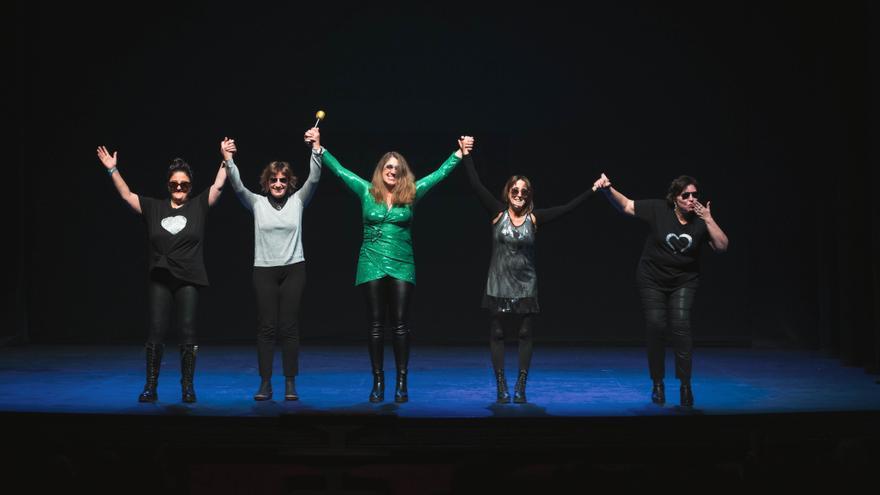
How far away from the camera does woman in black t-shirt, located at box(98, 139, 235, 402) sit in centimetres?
522

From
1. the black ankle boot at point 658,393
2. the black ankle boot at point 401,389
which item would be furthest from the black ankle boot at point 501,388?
the black ankle boot at point 658,393

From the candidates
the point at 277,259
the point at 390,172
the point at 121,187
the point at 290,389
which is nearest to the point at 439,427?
the point at 290,389

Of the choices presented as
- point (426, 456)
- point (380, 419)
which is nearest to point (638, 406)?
point (426, 456)

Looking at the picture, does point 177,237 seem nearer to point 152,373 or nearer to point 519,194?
point 152,373

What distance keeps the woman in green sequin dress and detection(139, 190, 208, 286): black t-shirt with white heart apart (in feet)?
2.68

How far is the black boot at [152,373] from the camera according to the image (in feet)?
17.2

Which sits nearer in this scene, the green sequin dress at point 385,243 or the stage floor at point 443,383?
the stage floor at point 443,383

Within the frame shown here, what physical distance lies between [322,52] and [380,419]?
16.4ft

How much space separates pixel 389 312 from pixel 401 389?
0.39 metres

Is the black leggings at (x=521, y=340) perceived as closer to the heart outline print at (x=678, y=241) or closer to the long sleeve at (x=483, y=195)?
the long sleeve at (x=483, y=195)

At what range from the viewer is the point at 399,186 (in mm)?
5285

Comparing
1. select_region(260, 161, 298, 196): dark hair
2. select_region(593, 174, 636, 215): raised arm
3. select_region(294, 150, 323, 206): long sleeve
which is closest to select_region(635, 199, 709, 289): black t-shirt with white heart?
select_region(593, 174, 636, 215): raised arm

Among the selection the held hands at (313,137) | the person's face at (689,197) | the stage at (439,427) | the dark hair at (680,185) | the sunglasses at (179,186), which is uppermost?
the held hands at (313,137)

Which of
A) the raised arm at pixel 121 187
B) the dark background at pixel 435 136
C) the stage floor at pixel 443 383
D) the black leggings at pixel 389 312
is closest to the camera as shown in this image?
→ the stage floor at pixel 443 383
